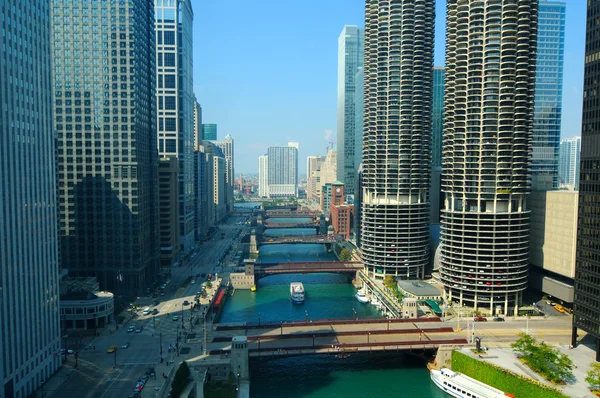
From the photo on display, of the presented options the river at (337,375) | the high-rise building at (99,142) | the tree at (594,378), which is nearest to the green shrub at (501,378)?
the tree at (594,378)

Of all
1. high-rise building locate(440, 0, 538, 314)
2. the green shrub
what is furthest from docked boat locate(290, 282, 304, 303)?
the green shrub

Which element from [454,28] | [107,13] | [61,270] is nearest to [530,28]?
[454,28]

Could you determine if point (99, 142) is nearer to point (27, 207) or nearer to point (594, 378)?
point (27, 207)

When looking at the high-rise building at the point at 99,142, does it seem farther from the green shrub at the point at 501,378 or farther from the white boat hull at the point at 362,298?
the green shrub at the point at 501,378

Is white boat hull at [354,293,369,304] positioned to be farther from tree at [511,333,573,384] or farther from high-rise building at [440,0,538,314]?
tree at [511,333,573,384]

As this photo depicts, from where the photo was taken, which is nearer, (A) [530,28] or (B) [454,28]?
(A) [530,28]

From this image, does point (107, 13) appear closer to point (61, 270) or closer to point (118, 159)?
point (118, 159)
